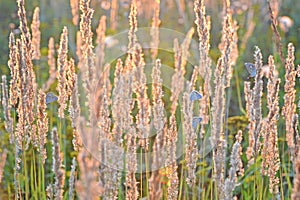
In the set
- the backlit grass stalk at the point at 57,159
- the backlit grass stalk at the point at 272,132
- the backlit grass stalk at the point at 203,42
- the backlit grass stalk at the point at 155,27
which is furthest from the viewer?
the backlit grass stalk at the point at 155,27

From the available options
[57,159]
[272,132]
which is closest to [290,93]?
[272,132]

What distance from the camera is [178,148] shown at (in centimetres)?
→ 366

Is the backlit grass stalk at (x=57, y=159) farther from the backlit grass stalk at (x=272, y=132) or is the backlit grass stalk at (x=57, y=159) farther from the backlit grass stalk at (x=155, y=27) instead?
the backlit grass stalk at (x=155, y=27)

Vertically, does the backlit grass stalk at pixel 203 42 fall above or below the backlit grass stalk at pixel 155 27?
below

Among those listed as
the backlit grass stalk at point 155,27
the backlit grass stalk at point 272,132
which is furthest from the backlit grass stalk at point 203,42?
the backlit grass stalk at point 155,27

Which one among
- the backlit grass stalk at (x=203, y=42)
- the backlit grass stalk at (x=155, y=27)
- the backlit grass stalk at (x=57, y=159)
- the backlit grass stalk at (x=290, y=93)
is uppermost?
the backlit grass stalk at (x=155, y=27)

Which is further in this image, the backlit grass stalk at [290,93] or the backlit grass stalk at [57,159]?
the backlit grass stalk at [290,93]

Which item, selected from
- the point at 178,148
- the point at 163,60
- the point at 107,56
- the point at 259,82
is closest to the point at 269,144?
the point at 259,82

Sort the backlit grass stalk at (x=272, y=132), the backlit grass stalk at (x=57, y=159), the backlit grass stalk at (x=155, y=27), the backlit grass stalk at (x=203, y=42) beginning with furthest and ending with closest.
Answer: the backlit grass stalk at (x=155, y=27), the backlit grass stalk at (x=203, y=42), the backlit grass stalk at (x=272, y=132), the backlit grass stalk at (x=57, y=159)

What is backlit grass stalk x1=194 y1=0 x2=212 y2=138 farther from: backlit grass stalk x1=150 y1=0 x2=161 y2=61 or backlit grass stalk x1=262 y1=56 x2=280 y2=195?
backlit grass stalk x1=150 y1=0 x2=161 y2=61

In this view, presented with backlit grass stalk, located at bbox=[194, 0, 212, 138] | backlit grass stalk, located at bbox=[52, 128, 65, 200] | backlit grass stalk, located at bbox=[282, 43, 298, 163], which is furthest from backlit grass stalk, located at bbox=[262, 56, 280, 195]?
backlit grass stalk, located at bbox=[52, 128, 65, 200]

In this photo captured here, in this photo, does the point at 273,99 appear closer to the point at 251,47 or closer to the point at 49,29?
the point at 251,47

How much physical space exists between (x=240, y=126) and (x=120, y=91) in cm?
210

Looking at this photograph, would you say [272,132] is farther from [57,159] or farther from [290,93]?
[57,159]
